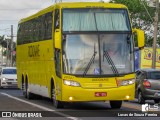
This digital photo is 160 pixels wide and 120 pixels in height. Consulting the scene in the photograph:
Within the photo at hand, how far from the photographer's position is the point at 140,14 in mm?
65125

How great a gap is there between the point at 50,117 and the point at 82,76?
8.28 feet

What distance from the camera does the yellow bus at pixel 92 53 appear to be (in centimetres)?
1852

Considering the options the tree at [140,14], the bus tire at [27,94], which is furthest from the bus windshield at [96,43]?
the tree at [140,14]

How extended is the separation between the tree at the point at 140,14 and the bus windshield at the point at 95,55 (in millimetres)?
43048

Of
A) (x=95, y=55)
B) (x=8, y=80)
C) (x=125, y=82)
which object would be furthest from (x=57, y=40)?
(x=8, y=80)

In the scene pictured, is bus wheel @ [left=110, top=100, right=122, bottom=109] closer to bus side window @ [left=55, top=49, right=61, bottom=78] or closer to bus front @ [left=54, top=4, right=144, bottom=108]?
bus front @ [left=54, top=4, right=144, bottom=108]

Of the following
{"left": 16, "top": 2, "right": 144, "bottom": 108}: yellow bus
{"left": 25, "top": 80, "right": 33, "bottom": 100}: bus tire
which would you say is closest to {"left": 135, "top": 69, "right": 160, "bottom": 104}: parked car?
{"left": 16, "top": 2, "right": 144, "bottom": 108}: yellow bus

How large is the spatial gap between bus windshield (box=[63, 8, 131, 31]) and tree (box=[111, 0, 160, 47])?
42405 mm

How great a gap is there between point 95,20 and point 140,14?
4643 centimetres

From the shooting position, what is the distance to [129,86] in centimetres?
1881

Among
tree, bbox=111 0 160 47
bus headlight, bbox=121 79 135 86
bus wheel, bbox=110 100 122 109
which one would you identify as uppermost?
tree, bbox=111 0 160 47

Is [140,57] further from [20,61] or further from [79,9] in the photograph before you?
[79,9]

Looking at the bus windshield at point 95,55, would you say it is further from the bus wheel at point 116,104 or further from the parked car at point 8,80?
the parked car at point 8,80

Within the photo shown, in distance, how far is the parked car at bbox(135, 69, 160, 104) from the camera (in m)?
23.6
